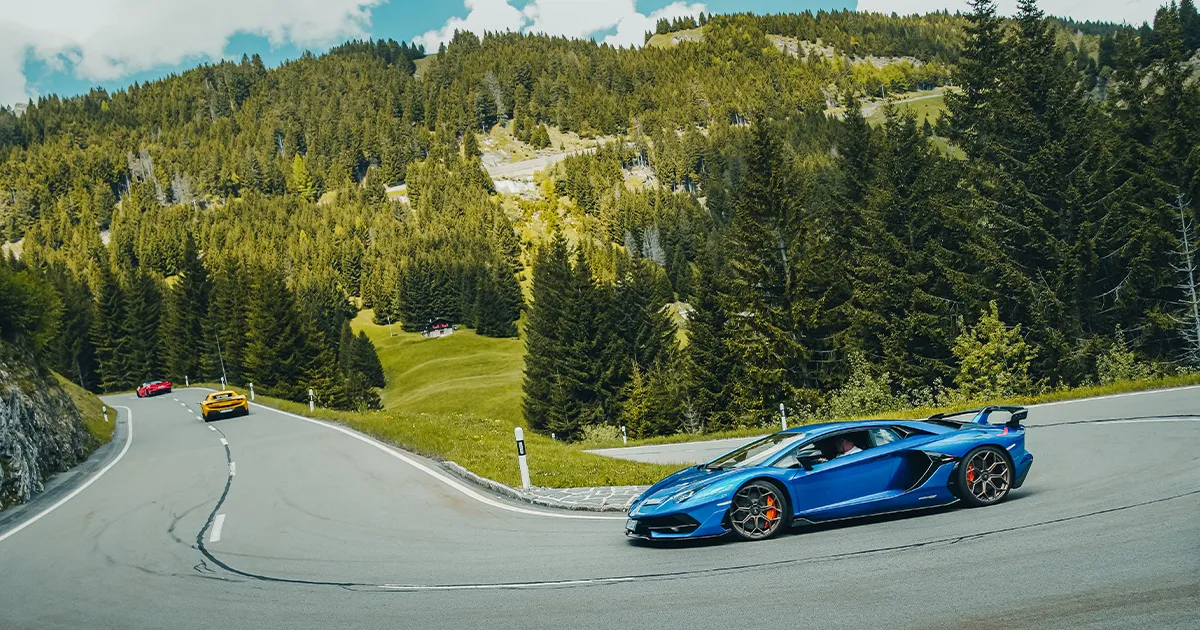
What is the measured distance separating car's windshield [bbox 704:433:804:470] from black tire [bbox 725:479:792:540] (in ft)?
1.03

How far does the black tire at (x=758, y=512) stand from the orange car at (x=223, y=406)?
118 feet

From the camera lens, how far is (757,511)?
8375mm

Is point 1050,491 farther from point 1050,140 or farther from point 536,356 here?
point 536,356

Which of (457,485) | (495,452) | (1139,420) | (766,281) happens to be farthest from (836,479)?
(766,281)

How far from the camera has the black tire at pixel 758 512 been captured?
8.33 meters

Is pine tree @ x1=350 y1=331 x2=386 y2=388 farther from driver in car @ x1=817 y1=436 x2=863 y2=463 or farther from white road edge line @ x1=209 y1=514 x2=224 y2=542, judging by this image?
driver in car @ x1=817 y1=436 x2=863 y2=463

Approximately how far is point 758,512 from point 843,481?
104 cm

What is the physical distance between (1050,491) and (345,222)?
19693 cm

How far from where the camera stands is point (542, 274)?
62.1m

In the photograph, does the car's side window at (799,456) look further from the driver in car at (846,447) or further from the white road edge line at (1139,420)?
the white road edge line at (1139,420)

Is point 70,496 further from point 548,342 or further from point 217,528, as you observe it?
point 548,342

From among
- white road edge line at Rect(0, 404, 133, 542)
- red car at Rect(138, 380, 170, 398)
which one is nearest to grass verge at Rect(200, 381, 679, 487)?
white road edge line at Rect(0, 404, 133, 542)

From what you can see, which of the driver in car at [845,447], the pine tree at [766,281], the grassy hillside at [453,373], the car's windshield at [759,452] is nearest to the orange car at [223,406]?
the pine tree at [766,281]

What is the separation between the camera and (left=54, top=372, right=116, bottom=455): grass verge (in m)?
30.8
